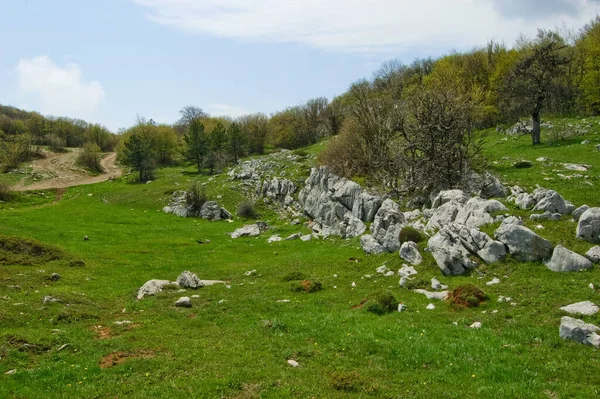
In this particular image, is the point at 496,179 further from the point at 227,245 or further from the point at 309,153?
the point at 309,153

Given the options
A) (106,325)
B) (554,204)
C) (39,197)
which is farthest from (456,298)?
(39,197)

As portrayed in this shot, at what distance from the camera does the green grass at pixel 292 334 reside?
13.1 meters

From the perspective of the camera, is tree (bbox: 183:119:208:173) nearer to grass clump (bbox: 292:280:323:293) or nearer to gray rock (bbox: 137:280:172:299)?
gray rock (bbox: 137:280:172:299)

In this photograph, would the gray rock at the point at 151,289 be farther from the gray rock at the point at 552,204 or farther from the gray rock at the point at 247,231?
the gray rock at the point at 552,204

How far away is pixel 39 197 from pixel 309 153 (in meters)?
55.9

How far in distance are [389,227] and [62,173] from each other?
339 feet

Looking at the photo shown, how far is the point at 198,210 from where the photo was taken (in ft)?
218

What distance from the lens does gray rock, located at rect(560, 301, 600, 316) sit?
1680 centimetres

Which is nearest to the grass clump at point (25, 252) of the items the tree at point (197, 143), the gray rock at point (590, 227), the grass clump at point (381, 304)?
the grass clump at point (381, 304)

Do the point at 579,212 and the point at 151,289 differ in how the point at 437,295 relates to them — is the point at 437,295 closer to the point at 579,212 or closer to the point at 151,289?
the point at 579,212

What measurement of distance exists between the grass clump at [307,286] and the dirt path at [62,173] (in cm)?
8192

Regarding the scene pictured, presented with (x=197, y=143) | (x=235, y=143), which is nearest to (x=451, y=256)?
(x=197, y=143)

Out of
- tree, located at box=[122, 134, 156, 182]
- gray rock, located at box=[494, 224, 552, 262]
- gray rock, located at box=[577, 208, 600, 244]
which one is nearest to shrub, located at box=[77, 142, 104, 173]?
tree, located at box=[122, 134, 156, 182]

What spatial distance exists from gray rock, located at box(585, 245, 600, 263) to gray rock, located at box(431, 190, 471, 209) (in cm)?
1082
